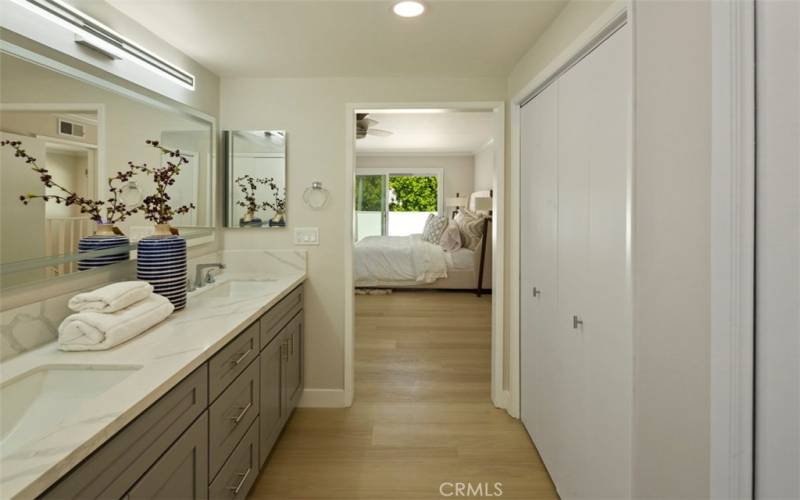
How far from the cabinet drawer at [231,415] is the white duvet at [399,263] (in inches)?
187

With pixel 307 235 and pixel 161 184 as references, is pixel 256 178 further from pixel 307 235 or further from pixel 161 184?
pixel 161 184

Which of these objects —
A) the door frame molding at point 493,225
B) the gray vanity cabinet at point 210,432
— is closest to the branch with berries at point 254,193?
the door frame molding at point 493,225

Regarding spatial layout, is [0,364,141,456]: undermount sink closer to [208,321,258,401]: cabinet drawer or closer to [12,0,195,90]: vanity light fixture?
[208,321,258,401]: cabinet drawer

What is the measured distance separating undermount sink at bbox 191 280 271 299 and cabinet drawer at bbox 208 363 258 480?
0.49 metres

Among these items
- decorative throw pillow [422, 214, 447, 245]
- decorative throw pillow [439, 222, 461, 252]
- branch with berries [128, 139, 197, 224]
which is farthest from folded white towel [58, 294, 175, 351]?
decorative throw pillow [422, 214, 447, 245]

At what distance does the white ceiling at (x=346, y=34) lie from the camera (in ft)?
6.35

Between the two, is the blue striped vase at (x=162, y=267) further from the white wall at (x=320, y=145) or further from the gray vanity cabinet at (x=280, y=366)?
the white wall at (x=320, y=145)

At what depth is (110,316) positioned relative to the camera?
147 cm

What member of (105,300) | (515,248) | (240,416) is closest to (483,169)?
(515,248)

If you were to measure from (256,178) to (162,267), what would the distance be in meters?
1.23

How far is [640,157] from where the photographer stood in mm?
1326

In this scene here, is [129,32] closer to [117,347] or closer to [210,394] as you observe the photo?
[117,347]

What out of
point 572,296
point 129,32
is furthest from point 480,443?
point 129,32

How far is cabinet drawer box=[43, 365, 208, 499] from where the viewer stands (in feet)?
2.86
